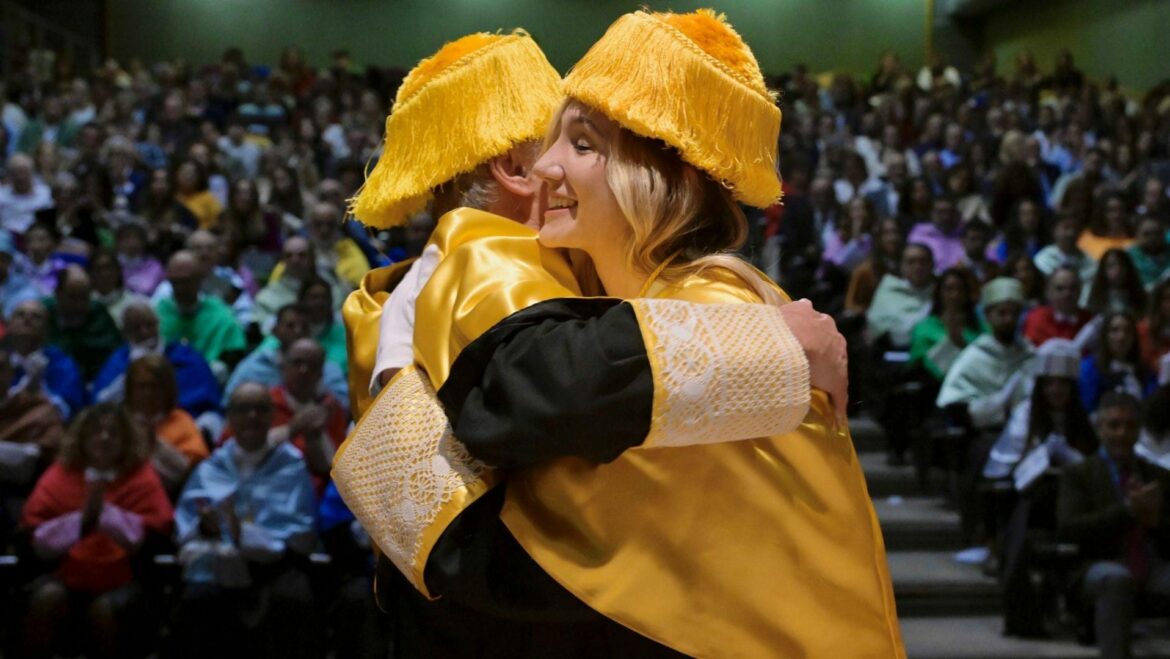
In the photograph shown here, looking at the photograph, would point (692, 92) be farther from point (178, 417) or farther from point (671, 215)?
point (178, 417)

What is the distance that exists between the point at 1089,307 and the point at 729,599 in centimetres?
662

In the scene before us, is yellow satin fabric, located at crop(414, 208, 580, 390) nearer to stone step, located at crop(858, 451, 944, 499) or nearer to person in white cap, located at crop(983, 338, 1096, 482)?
person in white cap, located at crop(983, 338, 1096, 482)

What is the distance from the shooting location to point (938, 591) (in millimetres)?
5613

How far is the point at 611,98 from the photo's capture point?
1.54 meters

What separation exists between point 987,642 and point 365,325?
13.1ft

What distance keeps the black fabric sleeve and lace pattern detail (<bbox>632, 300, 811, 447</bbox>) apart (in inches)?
0.7

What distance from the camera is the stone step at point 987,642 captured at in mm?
5176

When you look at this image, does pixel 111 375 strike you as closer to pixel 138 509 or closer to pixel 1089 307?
pixel 138 509

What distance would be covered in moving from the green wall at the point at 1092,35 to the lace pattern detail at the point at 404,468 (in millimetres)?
16009

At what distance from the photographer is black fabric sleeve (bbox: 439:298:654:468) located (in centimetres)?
134

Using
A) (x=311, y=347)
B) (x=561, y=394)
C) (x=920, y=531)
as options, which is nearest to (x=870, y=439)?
(x=920, y=531)

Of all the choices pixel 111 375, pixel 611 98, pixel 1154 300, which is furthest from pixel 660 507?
pixel 1154 300

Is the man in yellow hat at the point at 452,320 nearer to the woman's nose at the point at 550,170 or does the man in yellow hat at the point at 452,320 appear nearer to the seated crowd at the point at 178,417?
the woman's nose at the point at 550,170

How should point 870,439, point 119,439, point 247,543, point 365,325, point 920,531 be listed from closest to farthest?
1. point 365,325
2. point 247,543
3. point 119,439
4. point 920,531
5. point 870,439
